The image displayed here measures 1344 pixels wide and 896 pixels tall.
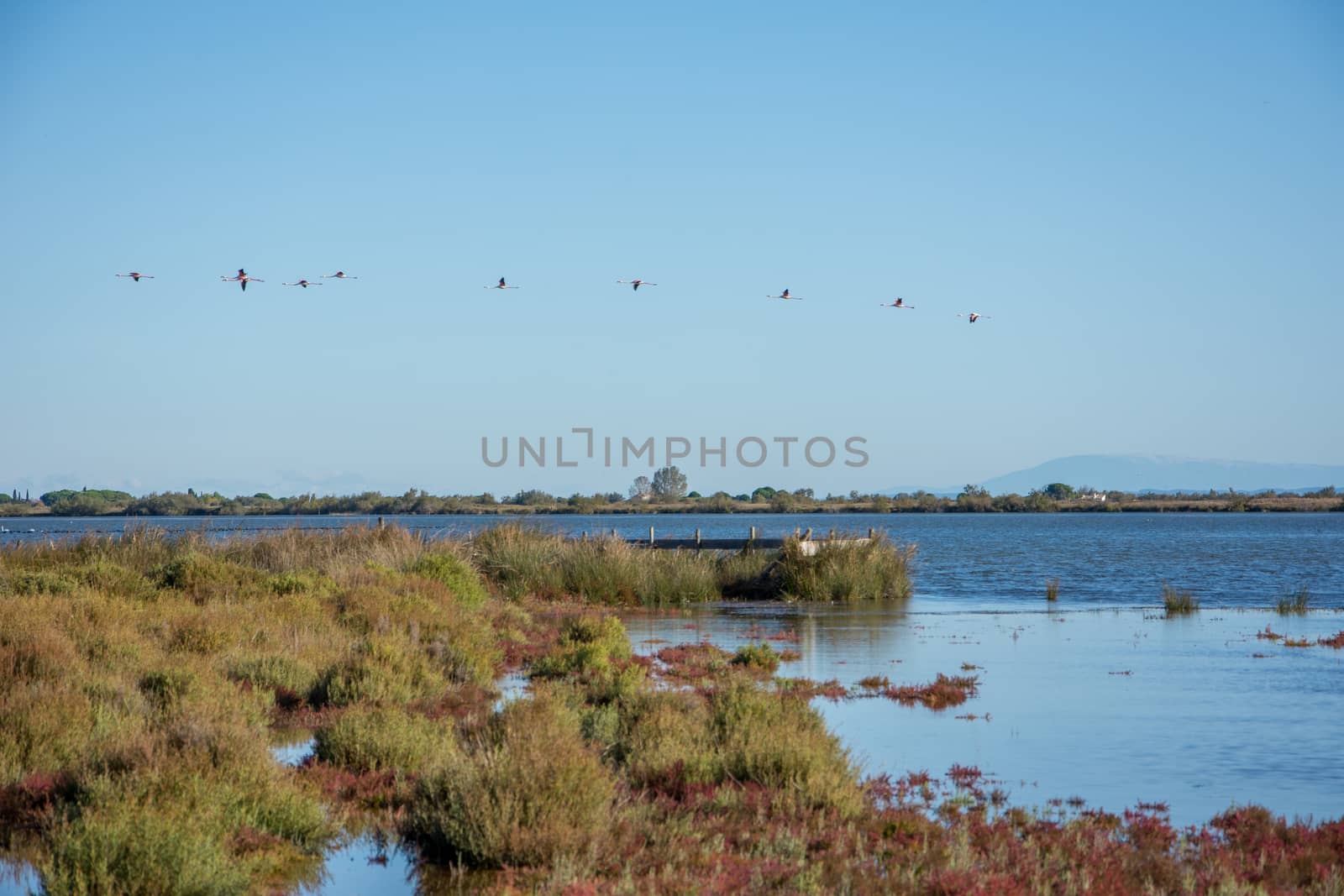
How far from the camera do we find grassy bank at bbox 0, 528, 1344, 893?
8.27 m

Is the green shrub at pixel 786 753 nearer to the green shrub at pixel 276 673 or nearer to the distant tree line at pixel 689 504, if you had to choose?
the green shrub at pixel 276 673

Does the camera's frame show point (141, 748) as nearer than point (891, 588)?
Yes

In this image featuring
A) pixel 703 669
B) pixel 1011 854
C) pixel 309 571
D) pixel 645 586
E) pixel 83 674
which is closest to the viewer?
pixel 1011 854

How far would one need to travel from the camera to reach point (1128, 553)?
6384 cm

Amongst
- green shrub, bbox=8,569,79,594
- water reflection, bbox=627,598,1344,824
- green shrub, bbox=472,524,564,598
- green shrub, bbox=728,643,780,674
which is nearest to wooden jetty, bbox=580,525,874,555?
green shrub, bbox=472,524,564,598

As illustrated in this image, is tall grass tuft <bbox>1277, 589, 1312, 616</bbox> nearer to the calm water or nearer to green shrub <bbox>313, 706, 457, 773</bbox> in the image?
the calm water

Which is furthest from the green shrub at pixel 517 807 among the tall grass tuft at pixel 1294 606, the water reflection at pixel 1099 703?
the tall grass tuft at pixel 1294 606

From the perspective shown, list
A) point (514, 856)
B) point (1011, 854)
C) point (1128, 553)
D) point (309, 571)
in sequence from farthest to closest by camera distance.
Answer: point (1128, 553), point (309, 571), point (1011, 854), point (514, 856)

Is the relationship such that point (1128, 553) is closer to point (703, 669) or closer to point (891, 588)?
point (891, 588)

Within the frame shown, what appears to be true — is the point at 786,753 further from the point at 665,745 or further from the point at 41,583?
the point at 41,583

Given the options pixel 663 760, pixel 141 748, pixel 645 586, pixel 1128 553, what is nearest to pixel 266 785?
pixel 141 748

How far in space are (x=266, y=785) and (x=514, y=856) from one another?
2.33 metres

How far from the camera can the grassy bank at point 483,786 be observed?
8.27m

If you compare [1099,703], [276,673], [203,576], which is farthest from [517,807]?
[203,576]
